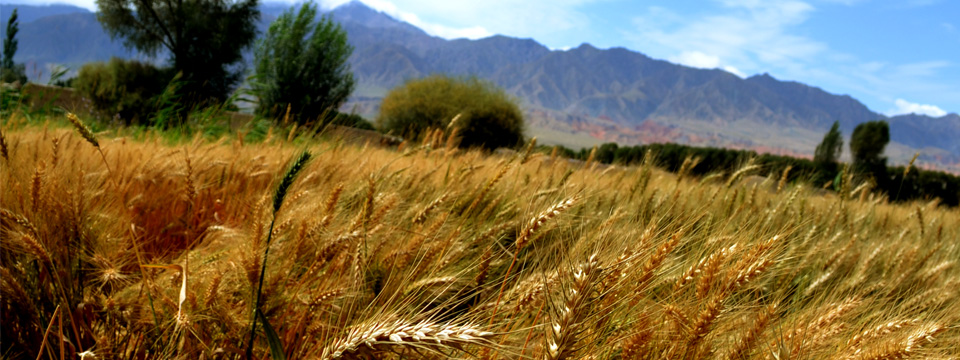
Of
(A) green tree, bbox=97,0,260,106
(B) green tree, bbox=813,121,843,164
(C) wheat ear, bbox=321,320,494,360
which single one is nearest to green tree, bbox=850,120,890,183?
(B) green tree, bbox=813,121,843,164

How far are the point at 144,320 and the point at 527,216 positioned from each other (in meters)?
0.95

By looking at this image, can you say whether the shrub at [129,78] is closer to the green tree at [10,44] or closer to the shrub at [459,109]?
the shrub at [459,109]

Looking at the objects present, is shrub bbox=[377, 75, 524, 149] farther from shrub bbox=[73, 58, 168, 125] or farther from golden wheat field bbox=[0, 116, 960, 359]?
golden wheat field bbox=[0, 116, 960, 359]

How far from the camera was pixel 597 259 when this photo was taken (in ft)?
2.69

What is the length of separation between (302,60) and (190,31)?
12.1 m

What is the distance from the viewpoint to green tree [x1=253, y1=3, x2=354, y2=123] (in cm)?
1538

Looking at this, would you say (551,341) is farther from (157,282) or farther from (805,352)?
(157,282)

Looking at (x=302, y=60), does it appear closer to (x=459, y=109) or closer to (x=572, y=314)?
(x=459, y=109)

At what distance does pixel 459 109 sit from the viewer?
15875 millimetres

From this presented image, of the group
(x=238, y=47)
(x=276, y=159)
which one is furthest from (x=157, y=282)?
(x=238, y=47)

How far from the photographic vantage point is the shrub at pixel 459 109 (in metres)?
16.0

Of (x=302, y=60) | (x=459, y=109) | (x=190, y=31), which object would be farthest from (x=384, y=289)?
(x=190, y=31)

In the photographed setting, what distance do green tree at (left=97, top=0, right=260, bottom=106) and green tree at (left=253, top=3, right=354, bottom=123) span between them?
29.2ft

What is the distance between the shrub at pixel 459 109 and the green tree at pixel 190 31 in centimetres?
1088
